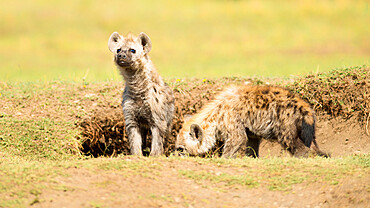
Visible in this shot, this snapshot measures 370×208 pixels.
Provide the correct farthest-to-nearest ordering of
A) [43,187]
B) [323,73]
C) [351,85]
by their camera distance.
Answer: [323,73], [351,85], [43,187]

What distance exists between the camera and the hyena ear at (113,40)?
665 cm

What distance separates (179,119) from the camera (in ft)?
26.3

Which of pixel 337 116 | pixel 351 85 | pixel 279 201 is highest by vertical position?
pixel 351 85

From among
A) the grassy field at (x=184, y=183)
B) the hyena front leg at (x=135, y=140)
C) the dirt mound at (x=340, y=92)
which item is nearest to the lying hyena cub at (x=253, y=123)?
the hyena front leg at (x=135, y=140)

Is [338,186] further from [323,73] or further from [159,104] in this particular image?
[323,73]

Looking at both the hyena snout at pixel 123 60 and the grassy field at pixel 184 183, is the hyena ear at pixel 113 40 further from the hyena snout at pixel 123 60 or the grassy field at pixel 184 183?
the grassy field at pixel 184 183

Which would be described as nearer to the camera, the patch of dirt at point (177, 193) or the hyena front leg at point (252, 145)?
the patch of dirt at point (177, 193)

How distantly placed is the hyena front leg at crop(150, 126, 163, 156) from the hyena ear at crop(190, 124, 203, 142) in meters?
0.46

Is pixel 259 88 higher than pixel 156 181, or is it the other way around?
pixel 259 88

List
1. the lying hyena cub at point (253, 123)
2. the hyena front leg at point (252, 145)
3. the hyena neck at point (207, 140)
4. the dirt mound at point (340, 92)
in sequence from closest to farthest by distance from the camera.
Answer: the lying hyena cub at point (253, 123)
the hyena neck at point (207, 140)
the hyena front leg at point (252, 145)
the dirt mound at point (340, 92)

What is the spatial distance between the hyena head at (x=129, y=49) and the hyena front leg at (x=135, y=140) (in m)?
0.87

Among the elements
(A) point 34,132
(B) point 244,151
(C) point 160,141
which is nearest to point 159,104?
(C) point 160,141

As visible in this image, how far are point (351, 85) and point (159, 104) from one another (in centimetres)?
320

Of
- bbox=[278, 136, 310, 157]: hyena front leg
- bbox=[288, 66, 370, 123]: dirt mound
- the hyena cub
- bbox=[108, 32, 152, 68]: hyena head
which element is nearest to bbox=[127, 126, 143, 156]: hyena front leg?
the hyena cub
